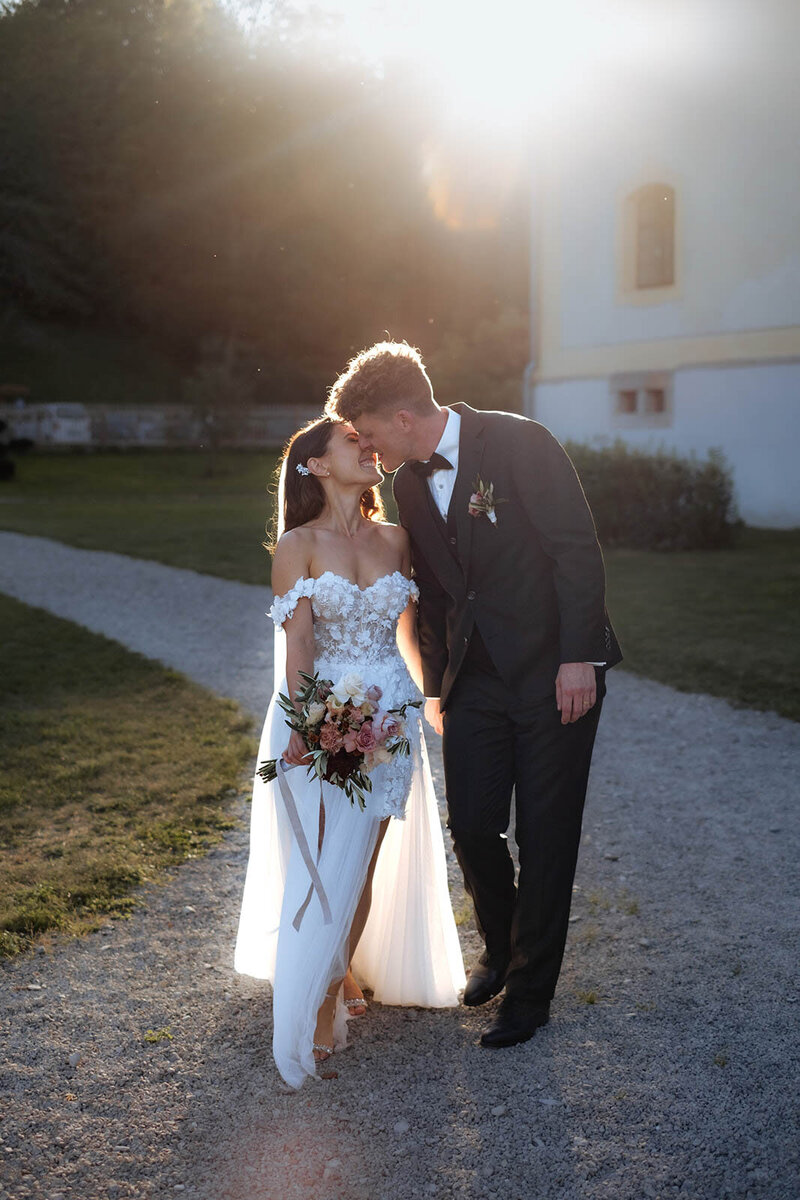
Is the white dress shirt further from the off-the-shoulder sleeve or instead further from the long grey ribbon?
the long grey ribbon

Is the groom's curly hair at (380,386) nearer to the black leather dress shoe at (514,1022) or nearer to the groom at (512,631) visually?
the groom at (512,631)

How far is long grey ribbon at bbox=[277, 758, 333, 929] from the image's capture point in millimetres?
3594

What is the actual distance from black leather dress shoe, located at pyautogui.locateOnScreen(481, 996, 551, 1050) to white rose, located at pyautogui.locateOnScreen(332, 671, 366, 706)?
1.20 m

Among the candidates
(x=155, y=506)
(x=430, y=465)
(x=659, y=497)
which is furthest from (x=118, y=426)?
(x=430, y=465)

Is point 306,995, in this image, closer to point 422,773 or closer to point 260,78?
point 422,773

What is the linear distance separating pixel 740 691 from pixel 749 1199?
5.81m

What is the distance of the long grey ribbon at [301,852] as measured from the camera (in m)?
3.59

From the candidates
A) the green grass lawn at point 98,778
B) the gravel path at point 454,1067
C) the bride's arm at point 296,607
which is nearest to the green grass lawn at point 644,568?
the gravel path at point 454,1067

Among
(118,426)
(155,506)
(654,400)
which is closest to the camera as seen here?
(654,400)

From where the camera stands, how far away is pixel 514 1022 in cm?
377

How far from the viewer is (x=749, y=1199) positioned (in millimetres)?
2943

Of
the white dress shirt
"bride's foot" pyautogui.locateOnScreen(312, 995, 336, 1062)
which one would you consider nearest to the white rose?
the white dress shirt

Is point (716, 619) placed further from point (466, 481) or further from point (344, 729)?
point (344, 729)

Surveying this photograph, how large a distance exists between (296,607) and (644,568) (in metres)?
11.0
